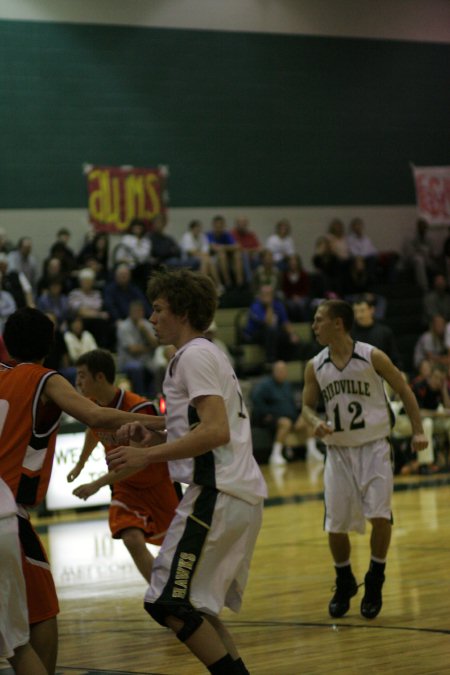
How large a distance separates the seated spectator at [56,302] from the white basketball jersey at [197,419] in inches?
488

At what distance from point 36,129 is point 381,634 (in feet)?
49.3

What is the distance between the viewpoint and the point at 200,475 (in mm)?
4223

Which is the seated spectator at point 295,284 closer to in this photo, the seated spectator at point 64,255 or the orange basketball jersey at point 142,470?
the seated spectator at point 64,255

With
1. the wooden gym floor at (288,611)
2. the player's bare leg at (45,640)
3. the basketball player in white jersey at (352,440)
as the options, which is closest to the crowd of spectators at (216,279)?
the wooden gym floor at (288,611)

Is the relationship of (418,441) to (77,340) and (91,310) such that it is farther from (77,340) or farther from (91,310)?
(91,310)

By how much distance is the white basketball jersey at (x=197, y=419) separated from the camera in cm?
Answer: 418

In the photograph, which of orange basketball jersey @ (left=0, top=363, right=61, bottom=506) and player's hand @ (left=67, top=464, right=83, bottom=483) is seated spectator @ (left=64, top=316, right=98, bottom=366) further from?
orange basketball jersey @ (left=0, top=363, right=61, bottom=506)

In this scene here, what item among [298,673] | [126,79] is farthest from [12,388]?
[126,79]

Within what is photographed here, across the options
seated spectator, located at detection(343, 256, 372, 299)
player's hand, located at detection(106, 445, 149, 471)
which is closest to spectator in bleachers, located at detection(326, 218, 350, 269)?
seated spectator, located at detection(343, 256, 372, 299)

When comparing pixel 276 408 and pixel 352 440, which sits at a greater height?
pixel 352 440

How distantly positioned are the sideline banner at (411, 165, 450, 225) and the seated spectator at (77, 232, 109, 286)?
788 cm

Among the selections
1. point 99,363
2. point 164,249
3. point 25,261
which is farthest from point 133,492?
point 164,249

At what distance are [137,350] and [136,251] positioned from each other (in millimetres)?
A: 2956

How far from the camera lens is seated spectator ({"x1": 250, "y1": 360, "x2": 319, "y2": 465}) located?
16.1 m
